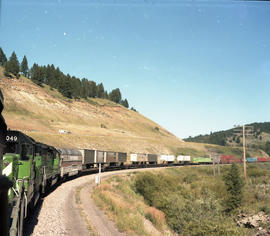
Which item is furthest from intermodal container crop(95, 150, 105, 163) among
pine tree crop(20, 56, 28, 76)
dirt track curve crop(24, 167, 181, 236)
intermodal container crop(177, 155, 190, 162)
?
pine tree crop(20, 56, 28, 76)

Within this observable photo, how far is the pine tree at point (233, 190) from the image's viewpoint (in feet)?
114

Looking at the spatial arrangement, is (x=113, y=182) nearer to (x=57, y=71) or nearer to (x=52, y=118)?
(x=52, y=118)

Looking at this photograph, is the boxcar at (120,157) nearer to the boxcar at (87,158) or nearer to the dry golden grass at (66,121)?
the boxcar at (87,158)

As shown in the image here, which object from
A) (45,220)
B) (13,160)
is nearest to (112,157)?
(45,220)

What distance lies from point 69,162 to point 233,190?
78.3 feet

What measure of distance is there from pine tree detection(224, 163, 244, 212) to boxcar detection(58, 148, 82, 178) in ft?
68.9

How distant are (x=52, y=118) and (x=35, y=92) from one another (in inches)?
782

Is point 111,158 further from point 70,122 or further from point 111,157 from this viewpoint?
point 70,122

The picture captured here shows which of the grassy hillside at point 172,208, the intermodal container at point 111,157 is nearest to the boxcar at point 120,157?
the intermodal container at point 111,157

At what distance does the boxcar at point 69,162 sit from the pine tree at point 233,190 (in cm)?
2101

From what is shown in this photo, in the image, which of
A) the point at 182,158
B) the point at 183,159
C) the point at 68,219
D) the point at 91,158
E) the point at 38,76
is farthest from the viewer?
the point at 38,76

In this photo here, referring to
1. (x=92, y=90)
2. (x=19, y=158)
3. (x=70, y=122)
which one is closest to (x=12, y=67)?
(x=70, y=122)

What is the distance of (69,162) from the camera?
30.7 meters

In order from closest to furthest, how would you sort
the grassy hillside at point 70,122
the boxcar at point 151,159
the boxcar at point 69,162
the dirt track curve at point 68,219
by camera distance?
the dirt track curve at point 68,219 < the boxcar at point 69,162 < the boxcar at point 151,159 < the grassy hillside at point 70,122
